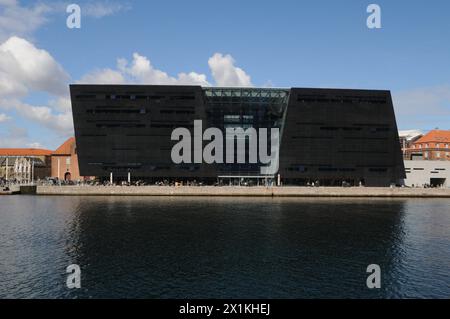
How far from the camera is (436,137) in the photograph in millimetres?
138375

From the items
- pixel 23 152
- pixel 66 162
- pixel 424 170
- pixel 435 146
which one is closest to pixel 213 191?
pixel 66 162

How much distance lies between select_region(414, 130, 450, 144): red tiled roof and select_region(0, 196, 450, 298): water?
340 feet

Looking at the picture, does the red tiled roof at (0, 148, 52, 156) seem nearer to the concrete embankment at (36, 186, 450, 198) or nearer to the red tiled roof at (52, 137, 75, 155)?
the red tiled roof at (52, 137, 75, 155)

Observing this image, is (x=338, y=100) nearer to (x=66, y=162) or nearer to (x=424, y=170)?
(x=424, y=170)

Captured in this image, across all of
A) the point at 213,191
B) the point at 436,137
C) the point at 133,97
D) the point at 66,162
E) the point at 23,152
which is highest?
the point at 133,97

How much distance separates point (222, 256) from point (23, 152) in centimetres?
17212

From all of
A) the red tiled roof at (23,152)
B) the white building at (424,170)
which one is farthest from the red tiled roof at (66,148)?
the white building at (424,170)

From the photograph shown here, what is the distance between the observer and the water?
76.5 ft

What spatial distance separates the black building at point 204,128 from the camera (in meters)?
104

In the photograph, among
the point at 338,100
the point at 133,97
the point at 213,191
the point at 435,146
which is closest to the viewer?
the point at 213,191

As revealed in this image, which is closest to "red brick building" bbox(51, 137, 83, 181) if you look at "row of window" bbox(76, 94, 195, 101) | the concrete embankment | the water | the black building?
the black building
